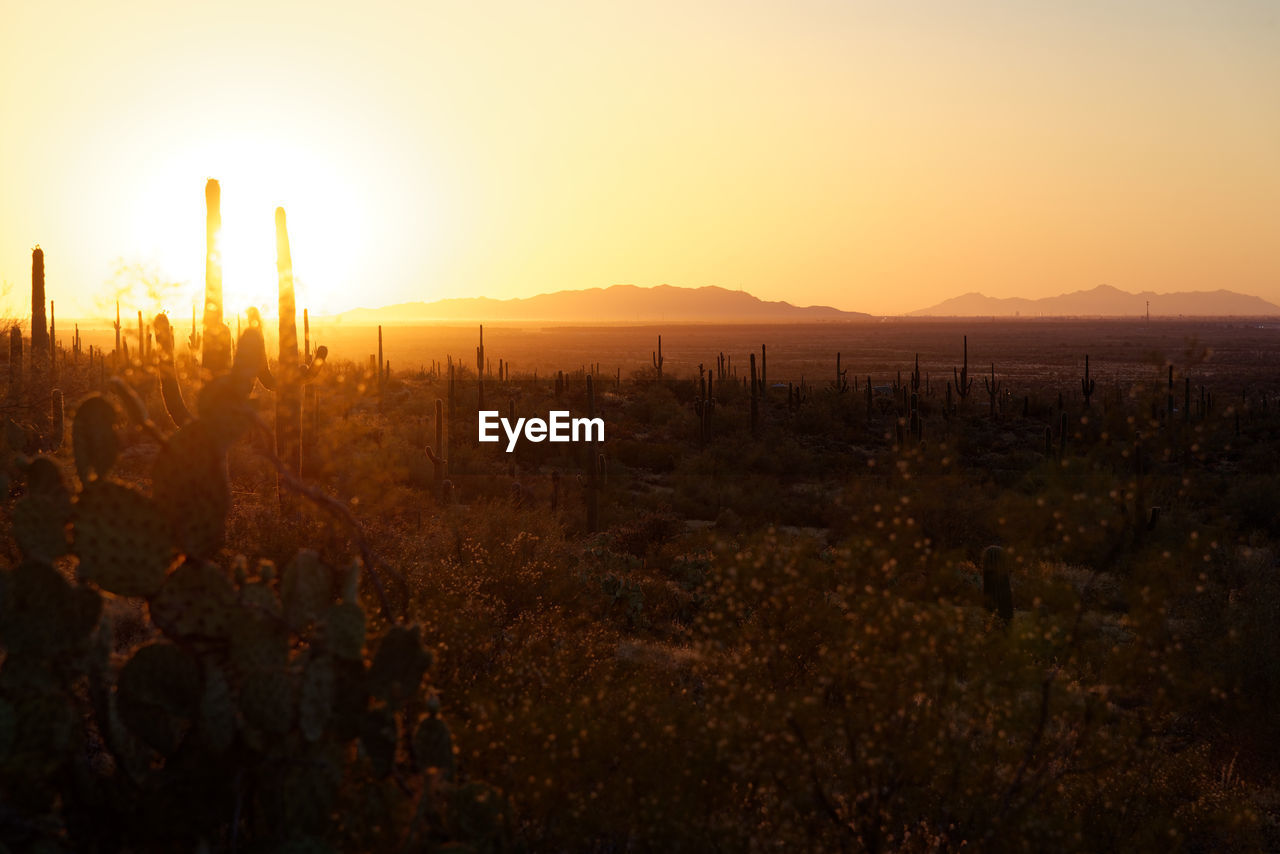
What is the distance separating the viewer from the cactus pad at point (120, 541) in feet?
12.2

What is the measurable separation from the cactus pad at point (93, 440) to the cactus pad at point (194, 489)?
178 mm

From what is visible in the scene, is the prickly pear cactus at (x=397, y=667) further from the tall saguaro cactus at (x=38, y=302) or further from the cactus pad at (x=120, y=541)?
the tall saguaro cactus at (x=38, y=302)

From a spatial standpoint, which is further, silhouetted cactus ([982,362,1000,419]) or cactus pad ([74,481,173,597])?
silhouetted cactus ([982,362,1000,419])

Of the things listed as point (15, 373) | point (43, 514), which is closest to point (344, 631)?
point (43, 514)

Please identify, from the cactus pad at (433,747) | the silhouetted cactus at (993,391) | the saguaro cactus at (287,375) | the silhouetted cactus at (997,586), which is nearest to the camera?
the cactus pad at (433,747)

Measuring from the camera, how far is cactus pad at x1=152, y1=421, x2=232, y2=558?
386 cm

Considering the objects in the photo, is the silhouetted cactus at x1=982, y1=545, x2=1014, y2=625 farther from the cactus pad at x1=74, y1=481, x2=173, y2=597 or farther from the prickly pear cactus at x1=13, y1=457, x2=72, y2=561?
the prickly pear cactus at x1=13, y1=457, x2=72, y2=561

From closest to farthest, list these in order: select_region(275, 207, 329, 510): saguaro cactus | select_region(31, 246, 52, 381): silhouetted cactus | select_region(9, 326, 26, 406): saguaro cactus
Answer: select_region(275, 207, 329, 510): saguaro cactus, select_region(9, 326, 26, 406): saguaro cactus, select_region(31, 246, 52, 381): silhouetted cactus

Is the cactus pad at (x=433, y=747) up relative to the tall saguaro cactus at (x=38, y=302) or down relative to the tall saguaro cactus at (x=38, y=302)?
down

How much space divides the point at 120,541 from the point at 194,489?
33 cm

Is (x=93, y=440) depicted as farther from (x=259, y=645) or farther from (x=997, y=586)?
(x=997, y=586)

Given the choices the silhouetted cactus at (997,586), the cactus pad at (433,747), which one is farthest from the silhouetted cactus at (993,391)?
the cactus pad at (433,747)

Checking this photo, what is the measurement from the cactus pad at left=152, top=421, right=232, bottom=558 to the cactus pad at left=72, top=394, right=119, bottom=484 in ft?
0.58

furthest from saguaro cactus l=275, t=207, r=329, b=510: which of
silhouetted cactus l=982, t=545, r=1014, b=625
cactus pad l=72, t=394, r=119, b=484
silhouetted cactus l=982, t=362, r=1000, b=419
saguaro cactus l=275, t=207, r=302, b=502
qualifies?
silhouetted cactus l=982, t=362, r=1000, b=419
